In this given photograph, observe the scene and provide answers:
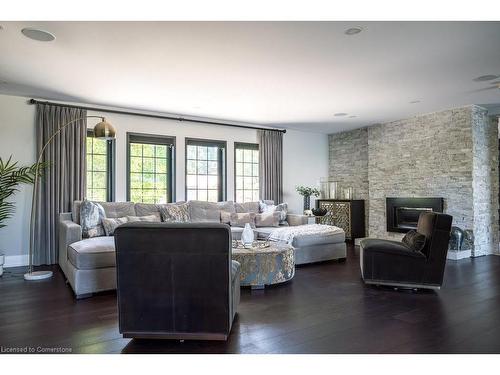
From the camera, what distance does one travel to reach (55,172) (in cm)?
498

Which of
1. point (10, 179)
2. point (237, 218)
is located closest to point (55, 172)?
point (10, 179)

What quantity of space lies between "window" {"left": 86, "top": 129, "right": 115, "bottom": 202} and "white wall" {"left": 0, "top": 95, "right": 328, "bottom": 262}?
0.12m

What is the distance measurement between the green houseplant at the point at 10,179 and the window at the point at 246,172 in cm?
346

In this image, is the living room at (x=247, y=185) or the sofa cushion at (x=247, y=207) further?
the sofa cushion at (x=247, y=207)

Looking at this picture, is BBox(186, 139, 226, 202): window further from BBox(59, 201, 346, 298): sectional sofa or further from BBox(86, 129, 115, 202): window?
BBox(86, 129, 115, 202): window

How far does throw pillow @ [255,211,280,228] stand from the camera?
5902 millimetres

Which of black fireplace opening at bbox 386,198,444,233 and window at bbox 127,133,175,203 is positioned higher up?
window at bbox 127,133,175,203

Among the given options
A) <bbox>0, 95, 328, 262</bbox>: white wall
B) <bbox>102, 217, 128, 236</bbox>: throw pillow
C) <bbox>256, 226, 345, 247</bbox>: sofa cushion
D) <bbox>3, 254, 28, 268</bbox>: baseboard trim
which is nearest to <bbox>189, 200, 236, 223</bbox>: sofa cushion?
<bbox>0, 95, 328, 262</bbox>: white wall

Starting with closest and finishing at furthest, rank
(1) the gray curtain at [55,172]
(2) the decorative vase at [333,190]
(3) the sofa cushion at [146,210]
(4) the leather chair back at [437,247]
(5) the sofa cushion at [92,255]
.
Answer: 1. (5) the sofa cushion at [92,255]
2. (4) the leather chair back at [437,247]
3. (1) the gray curtain at [55,172]
4. (3) the sofa cushion at [146,210]
5. (2) the decorative vase at [333,190]

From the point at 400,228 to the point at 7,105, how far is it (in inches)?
269

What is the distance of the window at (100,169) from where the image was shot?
547 cm

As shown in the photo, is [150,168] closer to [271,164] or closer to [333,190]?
[271,164]

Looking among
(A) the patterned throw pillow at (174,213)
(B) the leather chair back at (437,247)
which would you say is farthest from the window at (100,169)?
(B) the leather chair back at (437,247)

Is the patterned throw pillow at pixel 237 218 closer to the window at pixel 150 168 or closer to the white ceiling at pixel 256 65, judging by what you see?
the window at pixel 150 168
